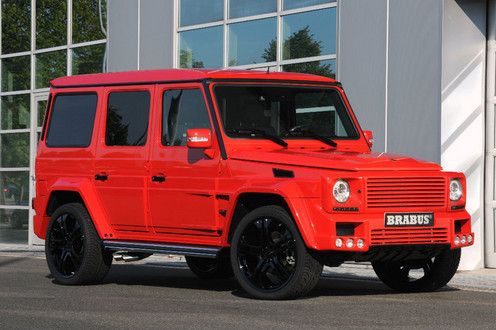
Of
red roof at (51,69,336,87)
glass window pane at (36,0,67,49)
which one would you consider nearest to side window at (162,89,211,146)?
red roof at (51,69,336,87)

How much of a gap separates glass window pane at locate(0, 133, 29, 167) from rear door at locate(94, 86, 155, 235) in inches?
400

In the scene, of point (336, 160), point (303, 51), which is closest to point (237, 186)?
point (336, 160)

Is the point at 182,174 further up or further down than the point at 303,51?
further down

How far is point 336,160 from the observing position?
9273 millimetres

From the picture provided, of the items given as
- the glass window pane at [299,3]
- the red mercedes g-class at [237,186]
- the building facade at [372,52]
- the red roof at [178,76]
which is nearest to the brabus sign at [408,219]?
the red mercedes g-class at [237,186]

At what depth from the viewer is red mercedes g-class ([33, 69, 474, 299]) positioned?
909 cm

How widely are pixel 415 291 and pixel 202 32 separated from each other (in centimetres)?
794

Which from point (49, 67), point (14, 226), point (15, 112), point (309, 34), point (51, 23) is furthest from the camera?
point (15, 112)

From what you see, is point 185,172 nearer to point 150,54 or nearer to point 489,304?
point 489,304

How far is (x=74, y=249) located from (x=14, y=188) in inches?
411

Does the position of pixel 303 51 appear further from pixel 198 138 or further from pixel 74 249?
pixel 198 138

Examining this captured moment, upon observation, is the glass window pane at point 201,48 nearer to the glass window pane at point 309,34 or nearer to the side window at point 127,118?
the glass window pane at point 309,34

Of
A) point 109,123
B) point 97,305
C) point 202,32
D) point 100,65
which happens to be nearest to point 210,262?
point 109,123

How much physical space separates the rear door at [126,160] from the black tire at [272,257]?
1571 millimetres
